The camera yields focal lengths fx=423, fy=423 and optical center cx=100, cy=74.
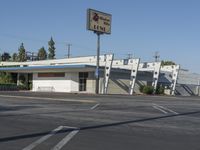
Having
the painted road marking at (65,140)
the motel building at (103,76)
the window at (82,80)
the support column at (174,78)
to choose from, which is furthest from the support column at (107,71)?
the painted road marking at (65,140)

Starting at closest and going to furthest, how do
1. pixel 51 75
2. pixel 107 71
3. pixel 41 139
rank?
1. pixel 41 139
2. pixel 107 71
3. pixel 51 75

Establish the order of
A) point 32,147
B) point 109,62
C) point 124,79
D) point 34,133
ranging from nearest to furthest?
point 32,147 → point 34,133 → point 109,62 → point 124,79

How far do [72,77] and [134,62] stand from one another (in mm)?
10919

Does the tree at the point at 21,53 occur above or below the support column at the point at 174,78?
above

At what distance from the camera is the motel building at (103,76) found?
6353 centimetres

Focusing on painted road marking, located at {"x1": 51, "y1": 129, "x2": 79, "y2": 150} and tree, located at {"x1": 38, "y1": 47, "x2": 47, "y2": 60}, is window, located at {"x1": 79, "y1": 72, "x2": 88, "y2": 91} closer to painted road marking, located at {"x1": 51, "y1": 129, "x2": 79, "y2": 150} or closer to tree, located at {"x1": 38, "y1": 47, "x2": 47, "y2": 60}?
painted road marking, located at {"x1": 51, "y1": 129, "x2": 79, "y2": 150}

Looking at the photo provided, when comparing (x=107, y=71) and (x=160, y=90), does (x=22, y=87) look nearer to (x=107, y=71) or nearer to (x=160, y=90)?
(x=107, y=71)

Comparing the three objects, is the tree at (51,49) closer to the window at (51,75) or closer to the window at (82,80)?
the window at (51,75)

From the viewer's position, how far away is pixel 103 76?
209 feet

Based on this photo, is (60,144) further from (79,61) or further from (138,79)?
(79,61)

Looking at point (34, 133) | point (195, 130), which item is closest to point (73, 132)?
point (34, 133)

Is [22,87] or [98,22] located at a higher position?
[98,22]

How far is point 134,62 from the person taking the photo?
6419 cm

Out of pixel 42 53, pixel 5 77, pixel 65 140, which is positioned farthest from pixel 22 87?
pixel 65 140
